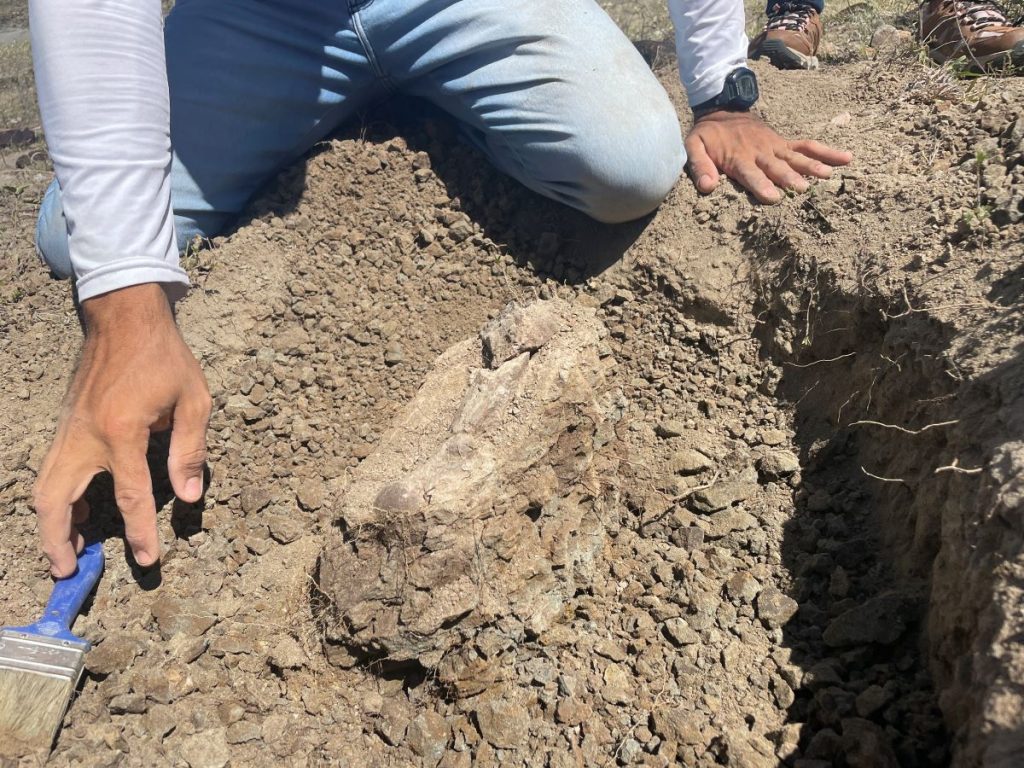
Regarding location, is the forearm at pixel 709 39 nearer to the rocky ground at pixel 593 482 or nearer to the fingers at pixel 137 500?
the rocky ground at pixel 593 482

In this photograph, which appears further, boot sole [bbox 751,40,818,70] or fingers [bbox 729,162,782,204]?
boot sole [bbox 751,40,818,70]

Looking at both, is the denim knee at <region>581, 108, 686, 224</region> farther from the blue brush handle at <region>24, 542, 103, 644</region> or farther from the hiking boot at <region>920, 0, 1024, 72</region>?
the blue brush handle at <region>24, 542, 103, 644</region>

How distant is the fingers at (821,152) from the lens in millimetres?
1793

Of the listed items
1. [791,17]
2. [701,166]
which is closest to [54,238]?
[701,166]

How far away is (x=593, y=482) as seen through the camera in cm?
156

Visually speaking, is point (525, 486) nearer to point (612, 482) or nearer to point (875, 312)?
point (612, 482)

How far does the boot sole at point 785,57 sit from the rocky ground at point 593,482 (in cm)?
38

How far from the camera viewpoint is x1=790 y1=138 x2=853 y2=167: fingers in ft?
5.88

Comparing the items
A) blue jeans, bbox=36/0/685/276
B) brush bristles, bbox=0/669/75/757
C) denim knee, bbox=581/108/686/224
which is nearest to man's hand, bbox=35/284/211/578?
brush bristles, bbox=0/669/75/757

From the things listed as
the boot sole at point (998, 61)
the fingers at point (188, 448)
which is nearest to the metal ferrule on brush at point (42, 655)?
the fingers at point (188, 448)

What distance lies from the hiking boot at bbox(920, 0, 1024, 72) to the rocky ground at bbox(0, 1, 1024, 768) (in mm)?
227

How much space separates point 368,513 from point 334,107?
50.0 inches

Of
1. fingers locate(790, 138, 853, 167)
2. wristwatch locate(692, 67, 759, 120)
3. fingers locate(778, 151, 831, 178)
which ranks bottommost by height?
fingers locate(778, 151, 831, 178)

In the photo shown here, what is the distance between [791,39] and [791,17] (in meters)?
0.16
